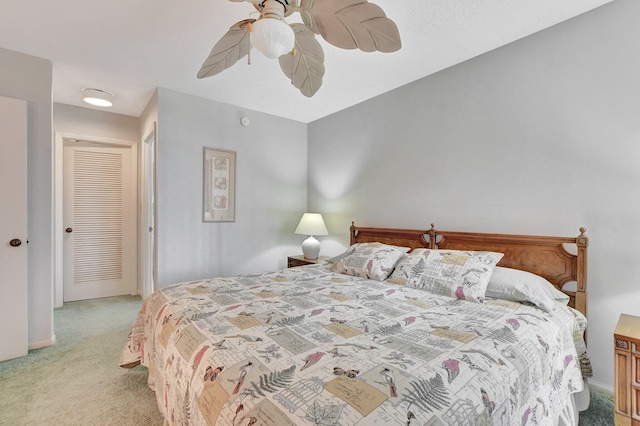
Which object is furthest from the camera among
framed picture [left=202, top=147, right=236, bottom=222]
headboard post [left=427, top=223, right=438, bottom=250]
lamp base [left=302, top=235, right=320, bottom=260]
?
lamp base [left=302, top=235, right=320, bottom=260]

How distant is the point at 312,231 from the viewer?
3643 mm

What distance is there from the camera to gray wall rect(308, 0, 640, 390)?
184 centimetres

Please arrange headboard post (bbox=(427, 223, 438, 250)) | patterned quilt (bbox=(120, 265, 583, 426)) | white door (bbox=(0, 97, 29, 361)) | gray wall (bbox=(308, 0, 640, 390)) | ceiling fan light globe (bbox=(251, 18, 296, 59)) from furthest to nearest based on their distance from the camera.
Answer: headboard post (bbox=(427, 223, 438, 250))
white door (bbox=(0, 97, 29, 361))
gray wall (bbox=(308, 0, 640, 390))
ceiling fan light globe (bbox=(251, 18, 296, 59))
patterned quilt (bbox=(120, 265, 583, 426))

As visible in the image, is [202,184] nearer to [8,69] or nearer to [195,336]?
[8,69]

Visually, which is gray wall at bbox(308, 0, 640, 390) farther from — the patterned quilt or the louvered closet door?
the louvered closet door

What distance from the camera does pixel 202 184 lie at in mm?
3430

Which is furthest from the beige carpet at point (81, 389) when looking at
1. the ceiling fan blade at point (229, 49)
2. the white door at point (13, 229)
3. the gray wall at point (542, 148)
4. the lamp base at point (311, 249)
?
the ceiling fan blade at point (229, 49)

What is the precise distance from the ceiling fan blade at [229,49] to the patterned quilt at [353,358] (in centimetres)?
140

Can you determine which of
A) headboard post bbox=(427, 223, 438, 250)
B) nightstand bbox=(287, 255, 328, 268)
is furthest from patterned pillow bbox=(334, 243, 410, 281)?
nightstand bbox=(287, 255, 328, 268)

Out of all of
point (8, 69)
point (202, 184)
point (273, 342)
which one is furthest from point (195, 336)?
point (8, 69)

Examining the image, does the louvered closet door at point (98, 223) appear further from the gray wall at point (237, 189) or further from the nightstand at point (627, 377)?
the nightstand at point (627, 377)

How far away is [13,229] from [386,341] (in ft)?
10.0

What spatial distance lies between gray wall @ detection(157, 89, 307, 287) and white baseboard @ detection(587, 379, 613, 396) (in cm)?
327

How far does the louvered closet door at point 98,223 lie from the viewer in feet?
12.8
